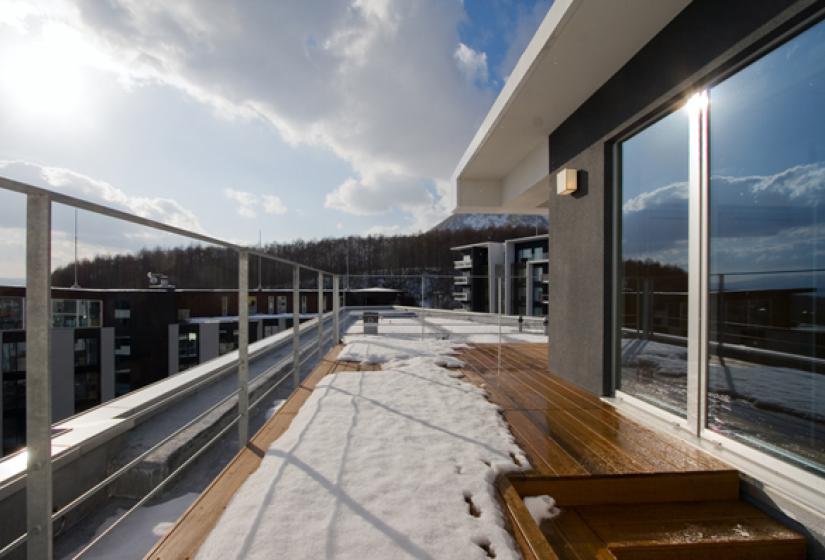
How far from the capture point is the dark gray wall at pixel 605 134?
147 cm

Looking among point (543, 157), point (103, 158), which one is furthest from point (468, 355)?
point (103, 158)

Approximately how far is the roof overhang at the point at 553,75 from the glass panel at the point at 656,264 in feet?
1.54

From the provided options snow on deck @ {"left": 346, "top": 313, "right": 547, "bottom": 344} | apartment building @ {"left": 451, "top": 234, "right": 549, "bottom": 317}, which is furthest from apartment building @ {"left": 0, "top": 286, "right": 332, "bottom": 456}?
apartment building @ {"left": 451, "top": 234, "right": 549, "bottom": 317}

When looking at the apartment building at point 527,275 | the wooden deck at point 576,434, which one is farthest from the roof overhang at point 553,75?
the apartment building at point 527,275

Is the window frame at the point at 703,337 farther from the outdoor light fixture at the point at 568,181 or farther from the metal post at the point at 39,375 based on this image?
the metal post at the point at 39,375

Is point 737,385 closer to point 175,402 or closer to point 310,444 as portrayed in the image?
point 310,444

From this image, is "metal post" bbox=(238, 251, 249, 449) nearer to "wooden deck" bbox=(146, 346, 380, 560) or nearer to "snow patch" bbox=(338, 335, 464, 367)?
"wooden deck" bbox=(146, 346, 380, 560)

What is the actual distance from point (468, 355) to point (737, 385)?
238 centimetres

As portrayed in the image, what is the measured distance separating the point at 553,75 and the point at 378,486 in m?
2.39

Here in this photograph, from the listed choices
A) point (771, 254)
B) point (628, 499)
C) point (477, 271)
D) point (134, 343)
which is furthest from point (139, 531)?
point (477, 271)

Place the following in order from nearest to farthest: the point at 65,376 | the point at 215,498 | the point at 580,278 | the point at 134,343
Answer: the point at 215,498, the point at 580,278, the point at 65,376, the point at 134,343

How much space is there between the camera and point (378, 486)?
4.17 feet

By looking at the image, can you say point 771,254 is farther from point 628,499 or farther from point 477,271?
point 477,271

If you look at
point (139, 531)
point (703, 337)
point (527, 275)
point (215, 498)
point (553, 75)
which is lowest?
point (139, 531)
